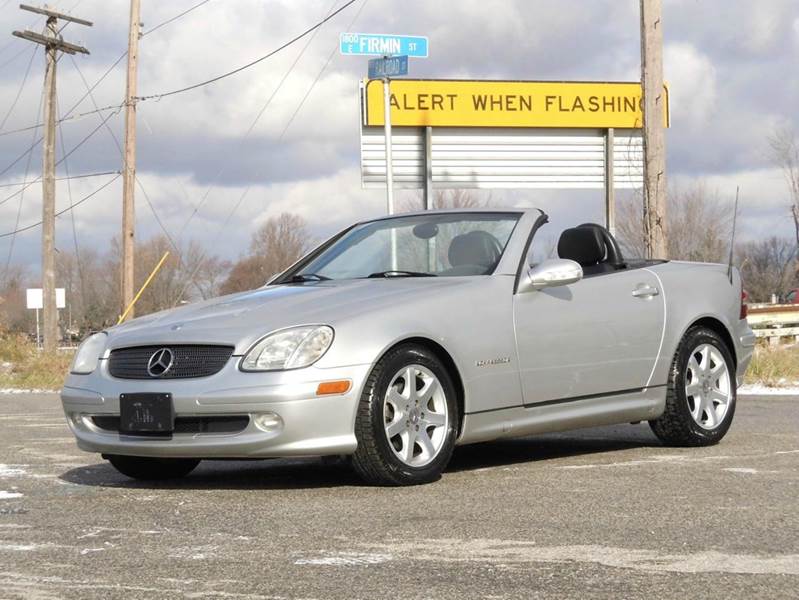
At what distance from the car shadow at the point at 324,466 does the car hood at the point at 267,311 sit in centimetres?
84

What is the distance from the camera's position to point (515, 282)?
7.60 metres

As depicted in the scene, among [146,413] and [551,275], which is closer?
[146,413]

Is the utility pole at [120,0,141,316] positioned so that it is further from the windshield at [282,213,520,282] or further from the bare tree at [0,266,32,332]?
the bare tree at [0,266,32,332]

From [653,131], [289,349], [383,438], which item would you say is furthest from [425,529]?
[653,131]

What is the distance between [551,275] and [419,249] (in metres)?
0.86

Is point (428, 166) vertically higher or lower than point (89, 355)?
higher

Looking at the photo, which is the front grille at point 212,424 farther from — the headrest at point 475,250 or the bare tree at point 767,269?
the bare tree at point 767,269

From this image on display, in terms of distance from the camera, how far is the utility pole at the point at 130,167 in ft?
97.2

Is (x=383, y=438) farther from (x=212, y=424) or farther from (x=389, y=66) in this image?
(x=389, y=66)

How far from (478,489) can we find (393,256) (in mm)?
1847

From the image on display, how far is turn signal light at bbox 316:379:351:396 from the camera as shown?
6.51 m

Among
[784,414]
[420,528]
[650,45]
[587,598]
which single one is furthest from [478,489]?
[650,45]

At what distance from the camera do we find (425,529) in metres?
5.44

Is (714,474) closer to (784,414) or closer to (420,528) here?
(420,528)
